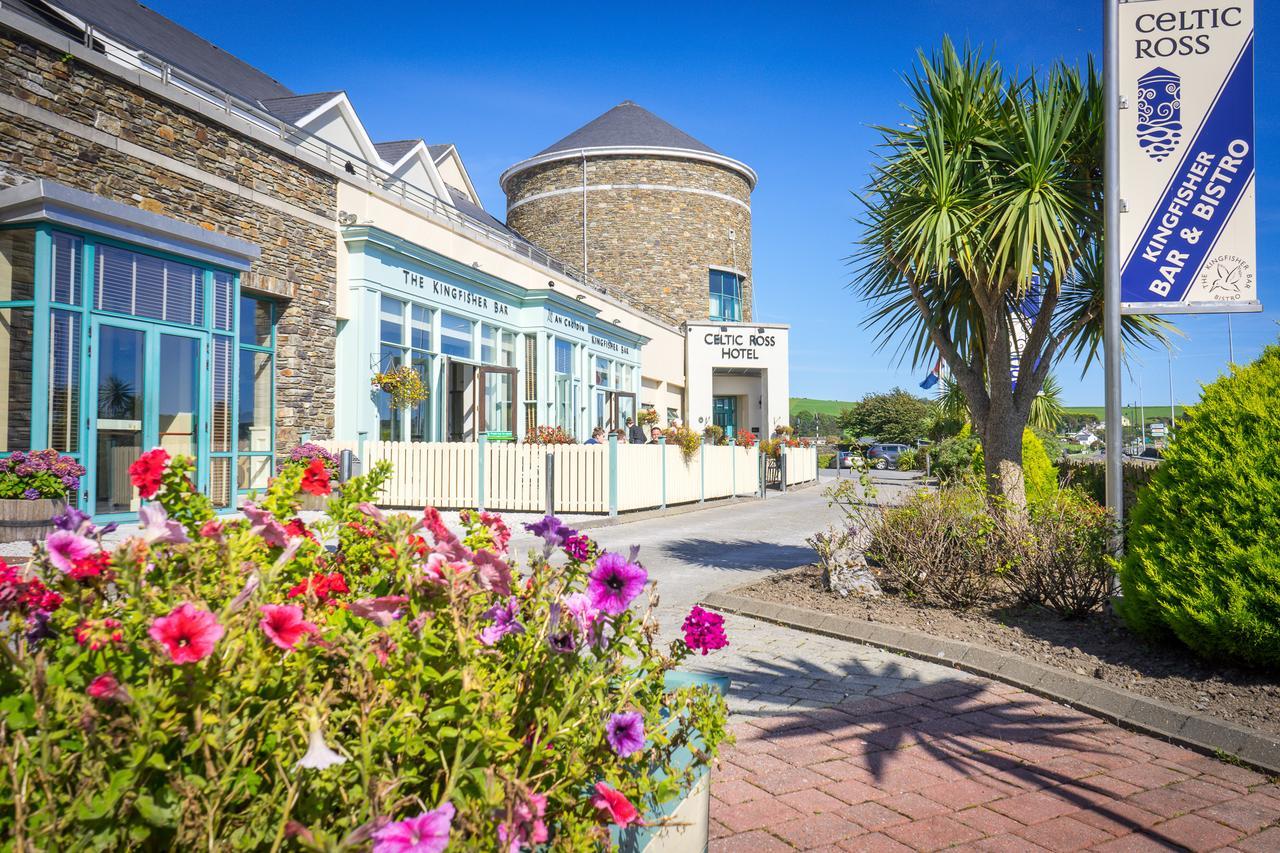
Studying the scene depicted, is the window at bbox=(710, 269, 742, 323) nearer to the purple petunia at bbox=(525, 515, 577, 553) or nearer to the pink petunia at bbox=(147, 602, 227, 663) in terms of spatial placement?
the purple petunia at bbox=(525, 515, 577, 553)

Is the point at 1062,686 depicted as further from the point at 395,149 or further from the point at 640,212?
the point at 640,212

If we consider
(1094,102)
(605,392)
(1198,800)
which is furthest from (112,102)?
(605,392)

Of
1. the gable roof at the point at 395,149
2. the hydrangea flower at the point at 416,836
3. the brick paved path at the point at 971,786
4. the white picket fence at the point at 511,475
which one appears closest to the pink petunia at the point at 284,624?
the hydrangea flower at the point at 416,836

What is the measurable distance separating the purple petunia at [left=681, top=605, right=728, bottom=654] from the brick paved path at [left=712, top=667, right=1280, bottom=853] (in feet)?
3.95

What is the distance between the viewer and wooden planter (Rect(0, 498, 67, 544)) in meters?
8.74

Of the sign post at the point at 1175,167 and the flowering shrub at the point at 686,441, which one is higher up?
the sign post at the point at 1175,167

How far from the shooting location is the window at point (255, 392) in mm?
13625

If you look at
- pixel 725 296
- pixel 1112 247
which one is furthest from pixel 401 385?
pixel 725 296

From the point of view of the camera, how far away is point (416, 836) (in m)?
1.14

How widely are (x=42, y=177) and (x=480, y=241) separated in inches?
445

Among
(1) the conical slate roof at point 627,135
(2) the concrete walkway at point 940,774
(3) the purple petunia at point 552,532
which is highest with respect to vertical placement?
(1) the conical slate roof at point 627,135

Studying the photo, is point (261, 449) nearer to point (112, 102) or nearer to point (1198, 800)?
point (112, 102)

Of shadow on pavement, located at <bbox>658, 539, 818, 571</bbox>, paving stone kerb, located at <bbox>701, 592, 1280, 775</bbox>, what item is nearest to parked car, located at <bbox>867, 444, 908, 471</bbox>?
shadow on pavement, located at <bbox>658, 539, 818, 571</bbox>

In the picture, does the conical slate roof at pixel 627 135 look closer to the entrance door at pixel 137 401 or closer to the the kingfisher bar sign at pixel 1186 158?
the entrance door at pixel 137 401
